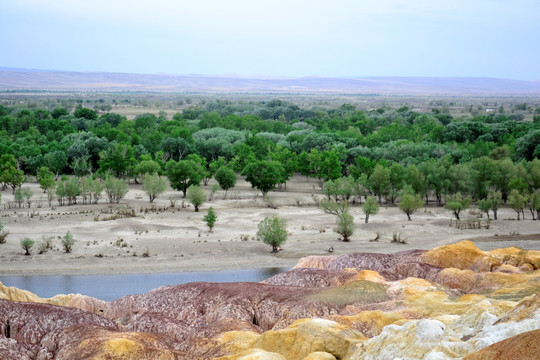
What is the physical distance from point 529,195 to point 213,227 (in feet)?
111

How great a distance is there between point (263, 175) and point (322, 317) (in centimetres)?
5109

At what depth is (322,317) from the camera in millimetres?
29203

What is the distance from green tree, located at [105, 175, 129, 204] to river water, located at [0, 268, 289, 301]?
83.3 feet

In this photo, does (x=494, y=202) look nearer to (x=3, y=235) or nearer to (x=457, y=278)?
(x=457, y=278)

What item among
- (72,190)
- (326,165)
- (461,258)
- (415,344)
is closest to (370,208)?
(326,165)

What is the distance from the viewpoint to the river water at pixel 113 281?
44.9 meters

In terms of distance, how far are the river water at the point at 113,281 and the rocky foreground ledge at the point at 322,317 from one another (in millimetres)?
10384

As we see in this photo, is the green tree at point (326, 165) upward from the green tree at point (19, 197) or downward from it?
upward

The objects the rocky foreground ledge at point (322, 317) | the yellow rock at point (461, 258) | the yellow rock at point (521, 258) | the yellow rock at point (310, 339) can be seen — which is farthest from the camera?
the yellow rock at point (461, 258)

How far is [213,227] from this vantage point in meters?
63.0

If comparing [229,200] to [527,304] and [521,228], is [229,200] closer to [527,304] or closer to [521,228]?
[521,228]

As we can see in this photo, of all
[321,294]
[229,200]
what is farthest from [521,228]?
[321,294]

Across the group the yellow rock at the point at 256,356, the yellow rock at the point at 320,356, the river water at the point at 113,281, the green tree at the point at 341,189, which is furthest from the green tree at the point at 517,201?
the yellow rock at the point at 256,356

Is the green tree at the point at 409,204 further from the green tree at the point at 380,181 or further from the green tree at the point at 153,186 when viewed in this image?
the green tree at the point at 153,186
